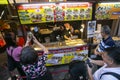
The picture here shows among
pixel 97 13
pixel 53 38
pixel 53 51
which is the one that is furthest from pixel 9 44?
pixel 97 13

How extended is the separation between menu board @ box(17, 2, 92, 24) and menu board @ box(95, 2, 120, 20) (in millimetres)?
278

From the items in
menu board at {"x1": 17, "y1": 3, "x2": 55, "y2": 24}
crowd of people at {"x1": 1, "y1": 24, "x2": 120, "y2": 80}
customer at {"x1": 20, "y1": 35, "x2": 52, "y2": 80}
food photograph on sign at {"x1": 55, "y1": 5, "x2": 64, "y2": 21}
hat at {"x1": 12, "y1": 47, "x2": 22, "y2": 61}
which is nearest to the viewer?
crowd of people at {"x1": 1, "y1": 24, "x2": 120, "y2": 80}

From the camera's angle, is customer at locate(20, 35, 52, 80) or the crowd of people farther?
customer at locate(20, 35, 52, 80)

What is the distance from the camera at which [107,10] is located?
4980mm

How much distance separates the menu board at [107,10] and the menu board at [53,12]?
0.91ft

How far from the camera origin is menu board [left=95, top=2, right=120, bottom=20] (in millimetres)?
4895

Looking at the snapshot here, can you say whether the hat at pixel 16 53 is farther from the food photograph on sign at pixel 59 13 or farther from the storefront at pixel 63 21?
the food photograph on sign at pixel 59 13

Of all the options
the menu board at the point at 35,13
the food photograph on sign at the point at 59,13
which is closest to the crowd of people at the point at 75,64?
the menu board at the point at 35,13

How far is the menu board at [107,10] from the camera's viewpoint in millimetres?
4895

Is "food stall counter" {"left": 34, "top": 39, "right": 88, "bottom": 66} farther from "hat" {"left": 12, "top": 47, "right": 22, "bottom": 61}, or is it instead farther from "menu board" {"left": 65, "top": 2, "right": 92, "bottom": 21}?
"hat" {"left": 12, "top": 47, "right": 22, "bottom": 61}

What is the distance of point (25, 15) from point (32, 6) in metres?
0.35

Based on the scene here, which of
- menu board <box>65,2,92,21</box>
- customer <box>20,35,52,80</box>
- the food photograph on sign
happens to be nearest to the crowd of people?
customer <box>20,35,52,80</box>

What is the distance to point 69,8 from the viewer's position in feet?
15.6

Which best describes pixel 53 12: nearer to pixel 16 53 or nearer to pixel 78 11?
pixel 78 11
